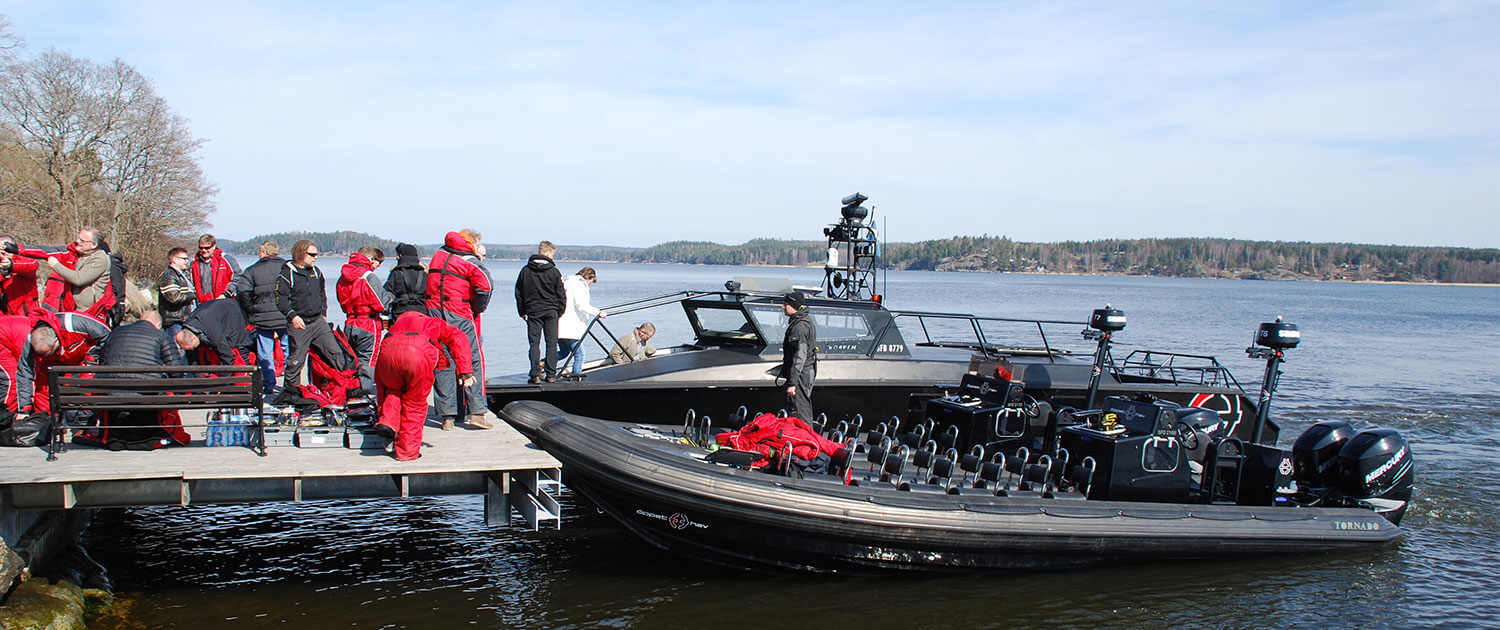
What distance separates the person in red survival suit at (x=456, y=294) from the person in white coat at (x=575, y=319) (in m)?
1.65

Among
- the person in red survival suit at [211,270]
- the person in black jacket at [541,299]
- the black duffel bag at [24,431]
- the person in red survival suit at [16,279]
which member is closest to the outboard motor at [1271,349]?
the person in black jacket at [541,299]

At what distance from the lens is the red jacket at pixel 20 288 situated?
739 cm

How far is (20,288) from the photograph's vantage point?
24.9 feet

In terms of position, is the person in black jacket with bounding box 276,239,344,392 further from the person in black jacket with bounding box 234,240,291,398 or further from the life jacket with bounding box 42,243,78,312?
the life jacket with bounding box 42,243,78,312

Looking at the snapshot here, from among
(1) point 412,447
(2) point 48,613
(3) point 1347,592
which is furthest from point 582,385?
(3) point 1347,592

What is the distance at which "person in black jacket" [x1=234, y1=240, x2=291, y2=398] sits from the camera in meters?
8.59

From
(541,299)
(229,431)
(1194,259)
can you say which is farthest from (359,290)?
(1194,259)

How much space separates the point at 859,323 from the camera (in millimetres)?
9367

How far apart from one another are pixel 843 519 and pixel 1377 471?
478cm

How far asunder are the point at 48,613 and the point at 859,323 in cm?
664

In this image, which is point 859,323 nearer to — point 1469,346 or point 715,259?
point 1469,346

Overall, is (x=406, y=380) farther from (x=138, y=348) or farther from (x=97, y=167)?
(x=97, y=167)

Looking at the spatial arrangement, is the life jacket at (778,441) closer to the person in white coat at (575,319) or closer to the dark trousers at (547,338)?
the dark trousers at (547,338)

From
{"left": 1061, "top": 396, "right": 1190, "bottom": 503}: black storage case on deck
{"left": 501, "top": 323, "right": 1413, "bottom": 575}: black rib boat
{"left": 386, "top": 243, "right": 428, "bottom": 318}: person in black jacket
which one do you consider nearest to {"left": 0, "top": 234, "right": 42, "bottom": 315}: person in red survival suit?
{"left": 386, "top": 243, "right": 428, "bottom": 318}: person in black jacket
